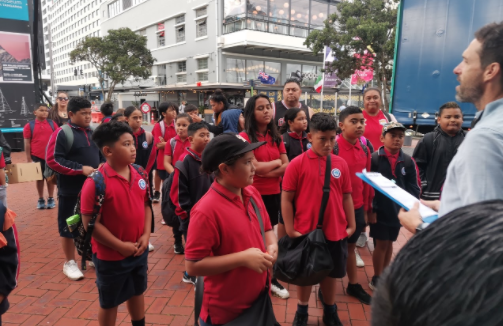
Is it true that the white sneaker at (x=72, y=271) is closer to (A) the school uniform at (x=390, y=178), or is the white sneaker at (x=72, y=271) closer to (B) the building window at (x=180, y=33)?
(A) the school uniform at (x=390, y=178)

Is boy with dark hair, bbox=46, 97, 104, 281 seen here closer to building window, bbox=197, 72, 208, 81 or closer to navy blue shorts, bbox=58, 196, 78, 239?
navy blue shorts, bbox=58, 196, 78, 239

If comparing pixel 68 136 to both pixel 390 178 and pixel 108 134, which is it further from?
pixel 390 178

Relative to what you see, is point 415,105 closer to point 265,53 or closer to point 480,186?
point 480,186

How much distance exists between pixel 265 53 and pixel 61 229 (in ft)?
94.6

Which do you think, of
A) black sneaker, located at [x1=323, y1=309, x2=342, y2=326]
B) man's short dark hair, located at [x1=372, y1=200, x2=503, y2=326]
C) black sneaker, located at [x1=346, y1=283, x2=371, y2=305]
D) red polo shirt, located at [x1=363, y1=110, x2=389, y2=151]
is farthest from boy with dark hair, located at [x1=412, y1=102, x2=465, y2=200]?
man's short dark hair, located at [x1=372, y1=200, x2=503, y2=326]

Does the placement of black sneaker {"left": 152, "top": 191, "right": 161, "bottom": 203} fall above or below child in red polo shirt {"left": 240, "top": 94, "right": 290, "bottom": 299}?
below

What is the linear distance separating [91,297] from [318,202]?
96.9 inches

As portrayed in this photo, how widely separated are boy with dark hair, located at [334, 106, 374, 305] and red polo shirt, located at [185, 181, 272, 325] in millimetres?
1715

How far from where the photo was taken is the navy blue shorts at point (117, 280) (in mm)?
2281

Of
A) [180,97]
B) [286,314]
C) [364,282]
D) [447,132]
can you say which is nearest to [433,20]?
[447,132]

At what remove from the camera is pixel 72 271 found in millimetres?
3609

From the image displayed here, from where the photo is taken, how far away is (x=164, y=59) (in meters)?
36.4

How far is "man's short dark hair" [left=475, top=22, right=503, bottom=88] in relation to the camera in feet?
4.05

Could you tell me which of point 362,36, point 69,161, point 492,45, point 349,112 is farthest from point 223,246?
point 362,36
